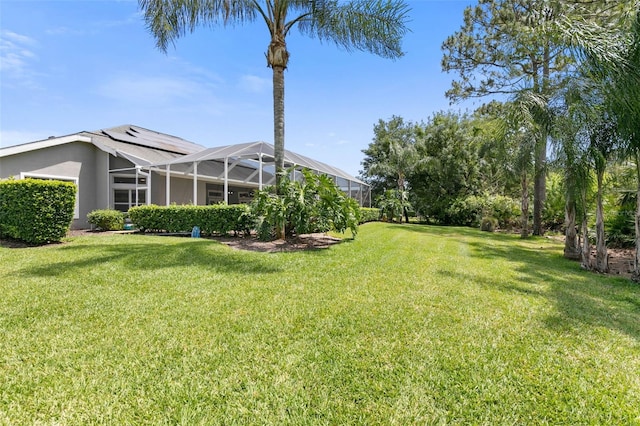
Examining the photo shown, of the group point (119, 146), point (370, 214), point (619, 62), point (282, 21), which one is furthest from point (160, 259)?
point (370, 214)

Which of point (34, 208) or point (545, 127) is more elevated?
point (545, 127)

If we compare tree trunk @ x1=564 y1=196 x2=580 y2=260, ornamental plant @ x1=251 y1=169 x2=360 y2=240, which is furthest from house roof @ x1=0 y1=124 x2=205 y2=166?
tree trunk @ x1=564 y1=196 x2=580 y2=260

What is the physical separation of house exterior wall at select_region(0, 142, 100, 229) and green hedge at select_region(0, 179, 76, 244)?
6.40 m

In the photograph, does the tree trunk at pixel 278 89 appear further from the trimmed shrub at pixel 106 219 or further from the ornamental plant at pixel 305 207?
the trimmed shrub at pixel 106 219

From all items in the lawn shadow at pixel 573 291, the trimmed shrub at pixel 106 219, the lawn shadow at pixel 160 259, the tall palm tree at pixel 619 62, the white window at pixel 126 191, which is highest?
the tall palm tree at pixel 619 62

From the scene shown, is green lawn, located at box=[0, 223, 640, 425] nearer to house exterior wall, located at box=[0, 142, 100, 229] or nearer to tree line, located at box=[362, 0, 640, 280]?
tree line, located at box=[362, 0, 640, 280]

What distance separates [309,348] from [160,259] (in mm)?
5473

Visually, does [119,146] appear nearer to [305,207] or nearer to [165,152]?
[165,152]

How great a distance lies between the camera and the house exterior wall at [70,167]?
13781mm

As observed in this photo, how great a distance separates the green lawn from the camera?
7.76 ft

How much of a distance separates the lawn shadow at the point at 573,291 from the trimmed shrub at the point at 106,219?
14773 millimetres

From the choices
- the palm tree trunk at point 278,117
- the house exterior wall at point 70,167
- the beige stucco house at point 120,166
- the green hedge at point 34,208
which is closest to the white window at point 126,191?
the beige stucco house at point 120,166

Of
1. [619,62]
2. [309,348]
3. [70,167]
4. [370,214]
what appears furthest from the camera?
[370,214]

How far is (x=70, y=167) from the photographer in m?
15.7
